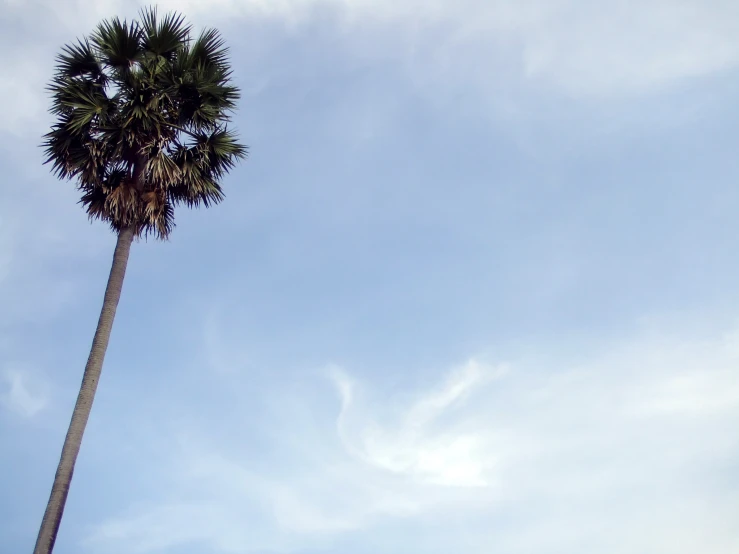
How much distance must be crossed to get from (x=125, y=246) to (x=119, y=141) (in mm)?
2553

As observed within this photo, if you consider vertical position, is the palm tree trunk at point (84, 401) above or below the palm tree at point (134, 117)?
below

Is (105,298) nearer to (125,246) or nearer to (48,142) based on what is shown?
(125,246)

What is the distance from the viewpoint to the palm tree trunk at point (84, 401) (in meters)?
13.1

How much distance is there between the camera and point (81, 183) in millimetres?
17297

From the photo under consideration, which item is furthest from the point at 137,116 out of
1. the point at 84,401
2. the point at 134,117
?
the point at 84,401

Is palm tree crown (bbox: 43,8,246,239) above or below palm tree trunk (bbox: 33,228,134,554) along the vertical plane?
above

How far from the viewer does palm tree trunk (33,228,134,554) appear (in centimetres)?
1305

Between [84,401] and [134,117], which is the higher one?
[134,117]

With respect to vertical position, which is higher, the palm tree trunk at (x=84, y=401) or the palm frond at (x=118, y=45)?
the palm frond at (x=118, y=45)

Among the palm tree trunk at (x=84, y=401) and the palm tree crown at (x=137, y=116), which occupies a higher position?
the palm tree crown at (x=137, y=116)

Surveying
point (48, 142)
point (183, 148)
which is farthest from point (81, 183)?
point (183, 148)

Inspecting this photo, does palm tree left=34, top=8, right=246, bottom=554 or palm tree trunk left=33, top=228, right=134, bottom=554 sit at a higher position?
palm tree left=34, top=8, right=246, bottom=554

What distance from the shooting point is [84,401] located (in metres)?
14.4

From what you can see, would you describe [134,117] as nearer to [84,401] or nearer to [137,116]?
[137,116]
